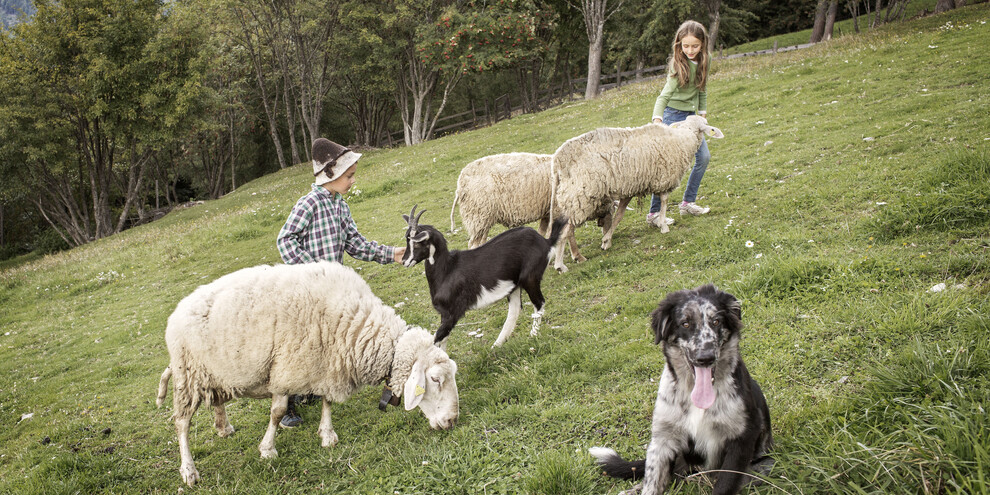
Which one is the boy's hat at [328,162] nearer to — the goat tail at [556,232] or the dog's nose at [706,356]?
the goat tail at [556,232]

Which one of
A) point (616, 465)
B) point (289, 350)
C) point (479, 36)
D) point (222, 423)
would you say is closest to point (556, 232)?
point (289, 350)

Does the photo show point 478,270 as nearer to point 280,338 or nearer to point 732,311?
point 280,338

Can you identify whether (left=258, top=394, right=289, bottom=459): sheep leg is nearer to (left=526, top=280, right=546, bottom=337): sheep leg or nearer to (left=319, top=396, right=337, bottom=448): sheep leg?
(left=319, top=396, right=337, bottom=448): sheep leg

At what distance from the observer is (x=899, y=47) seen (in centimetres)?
1753

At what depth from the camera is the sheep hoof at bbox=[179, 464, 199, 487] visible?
486 cm

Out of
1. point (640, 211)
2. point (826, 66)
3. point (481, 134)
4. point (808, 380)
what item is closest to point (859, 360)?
point (808, 380)

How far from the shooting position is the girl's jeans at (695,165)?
926cm

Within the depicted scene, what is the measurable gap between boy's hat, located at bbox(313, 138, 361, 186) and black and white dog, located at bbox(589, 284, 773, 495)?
3.96 meters

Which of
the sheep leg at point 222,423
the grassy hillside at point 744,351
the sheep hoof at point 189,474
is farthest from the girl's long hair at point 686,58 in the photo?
the sheep hoof at point 189,474

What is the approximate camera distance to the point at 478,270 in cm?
636

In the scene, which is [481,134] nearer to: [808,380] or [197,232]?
[197,232]

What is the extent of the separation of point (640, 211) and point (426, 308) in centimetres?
485

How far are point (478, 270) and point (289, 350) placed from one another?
231 cm

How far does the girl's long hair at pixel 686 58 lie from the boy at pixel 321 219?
566cm
